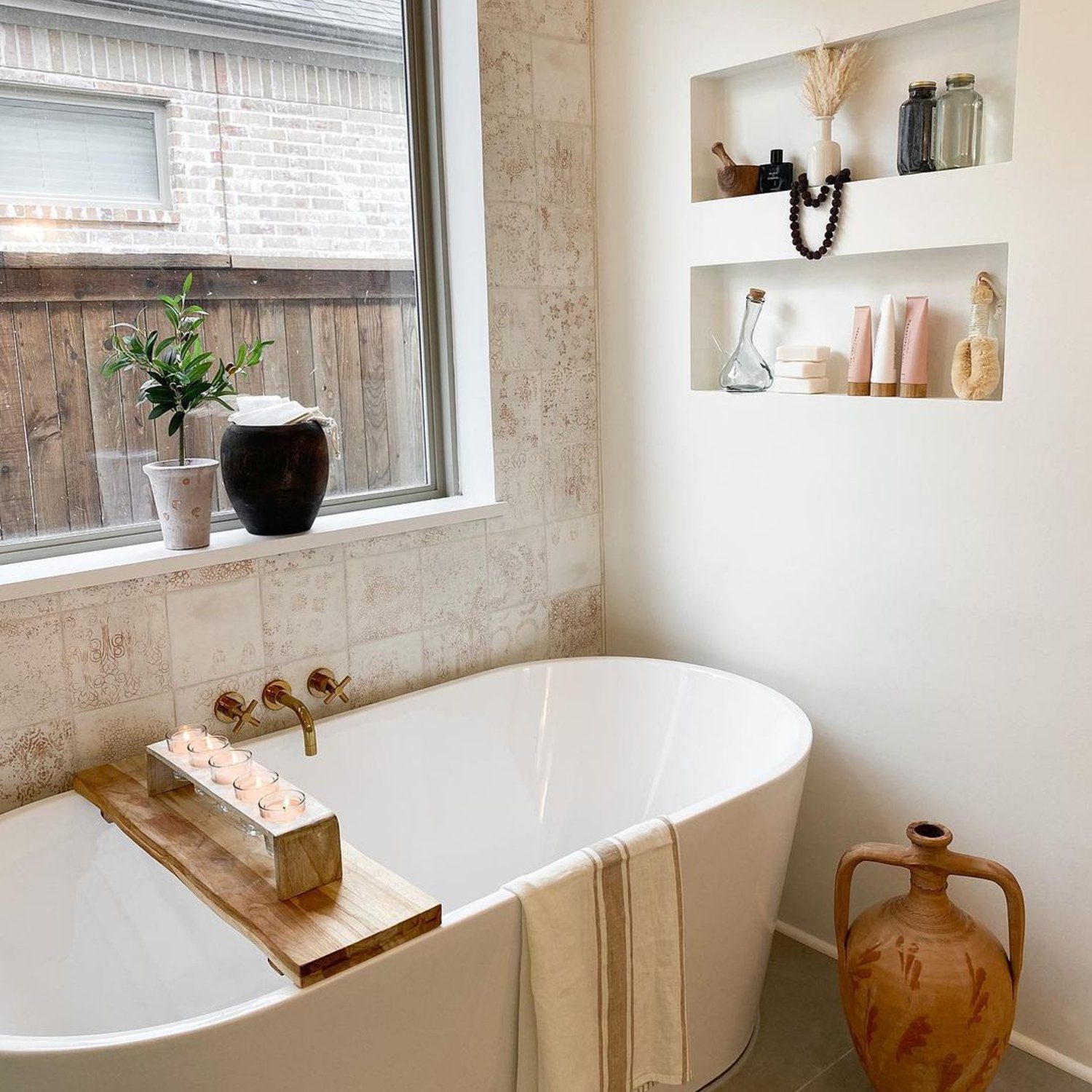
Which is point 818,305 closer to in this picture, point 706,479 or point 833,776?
point 706,479

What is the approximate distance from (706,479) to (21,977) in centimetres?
172

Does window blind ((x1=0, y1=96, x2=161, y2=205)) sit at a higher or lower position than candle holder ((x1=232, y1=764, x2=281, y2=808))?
higher

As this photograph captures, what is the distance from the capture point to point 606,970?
1.77 meters

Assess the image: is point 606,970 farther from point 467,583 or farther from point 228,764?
point 467,583

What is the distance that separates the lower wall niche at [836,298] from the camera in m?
2.21

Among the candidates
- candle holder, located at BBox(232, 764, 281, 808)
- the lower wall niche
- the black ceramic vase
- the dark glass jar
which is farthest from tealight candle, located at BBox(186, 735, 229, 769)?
the dark glass jar

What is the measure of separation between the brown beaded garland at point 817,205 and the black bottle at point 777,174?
44mm

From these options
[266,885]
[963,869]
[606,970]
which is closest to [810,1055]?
[963,869]

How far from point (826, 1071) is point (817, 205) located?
173 centimetres

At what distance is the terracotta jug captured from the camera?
1942 mm

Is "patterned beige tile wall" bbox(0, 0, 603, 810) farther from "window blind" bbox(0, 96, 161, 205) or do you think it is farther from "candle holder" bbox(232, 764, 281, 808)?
"window blind" bbox(0, 96, 161, 205)

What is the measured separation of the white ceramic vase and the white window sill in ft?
3.33

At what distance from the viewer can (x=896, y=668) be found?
233cm

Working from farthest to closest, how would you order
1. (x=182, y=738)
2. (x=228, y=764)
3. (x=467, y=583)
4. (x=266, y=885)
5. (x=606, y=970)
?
(x=467, y=583) < (x=182, y=738) < (x=228, y=764) < (x=606, y=970) < (x=266, y=885)
